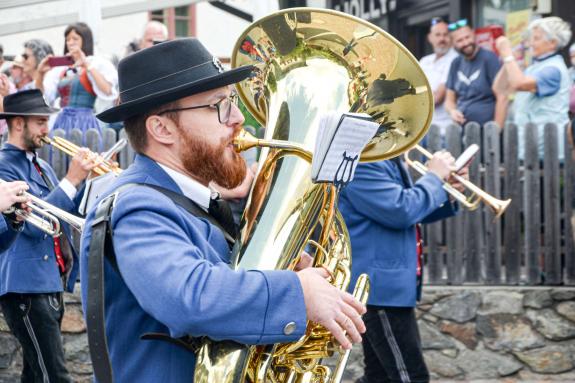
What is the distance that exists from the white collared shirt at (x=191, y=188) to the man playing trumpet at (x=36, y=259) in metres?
3.18

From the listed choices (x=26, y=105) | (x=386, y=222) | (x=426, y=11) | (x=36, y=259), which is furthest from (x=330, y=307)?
(x=426, y=11)

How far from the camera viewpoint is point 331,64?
3291 millimetres

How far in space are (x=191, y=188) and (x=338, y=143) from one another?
404mm

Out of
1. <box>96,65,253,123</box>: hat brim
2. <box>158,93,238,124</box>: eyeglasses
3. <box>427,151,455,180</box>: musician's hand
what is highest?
<box>96,65,253,123</box>: hat brim

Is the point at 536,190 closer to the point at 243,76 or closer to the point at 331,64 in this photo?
the point at 331,64

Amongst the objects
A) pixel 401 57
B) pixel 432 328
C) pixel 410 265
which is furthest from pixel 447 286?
pixel 401 57

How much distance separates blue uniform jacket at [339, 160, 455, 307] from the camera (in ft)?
16.3

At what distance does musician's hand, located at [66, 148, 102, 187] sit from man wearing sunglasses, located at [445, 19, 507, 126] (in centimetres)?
348

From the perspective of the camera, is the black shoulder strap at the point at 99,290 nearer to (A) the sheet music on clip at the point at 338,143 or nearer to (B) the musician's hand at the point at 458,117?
(A) the sheet music on clip at the point at 338,143

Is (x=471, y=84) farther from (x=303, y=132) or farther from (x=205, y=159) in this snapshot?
(x=205, y=159)

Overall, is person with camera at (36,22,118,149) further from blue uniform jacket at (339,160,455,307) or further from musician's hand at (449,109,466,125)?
blue uniform jacket at (339,160,455,307)

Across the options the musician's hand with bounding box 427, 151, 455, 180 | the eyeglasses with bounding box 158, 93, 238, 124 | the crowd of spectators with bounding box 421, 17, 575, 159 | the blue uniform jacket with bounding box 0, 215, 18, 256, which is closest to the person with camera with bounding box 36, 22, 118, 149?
the crowd of spectators with bounding box 421, 17, 575, 159

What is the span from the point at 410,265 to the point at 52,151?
3.62 m

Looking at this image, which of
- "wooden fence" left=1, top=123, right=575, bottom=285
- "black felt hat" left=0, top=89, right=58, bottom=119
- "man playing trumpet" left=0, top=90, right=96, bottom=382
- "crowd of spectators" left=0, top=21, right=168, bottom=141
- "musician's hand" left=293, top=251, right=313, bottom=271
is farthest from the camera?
"crowd of spectators" left=0, top=21, right=168, bottom=141
